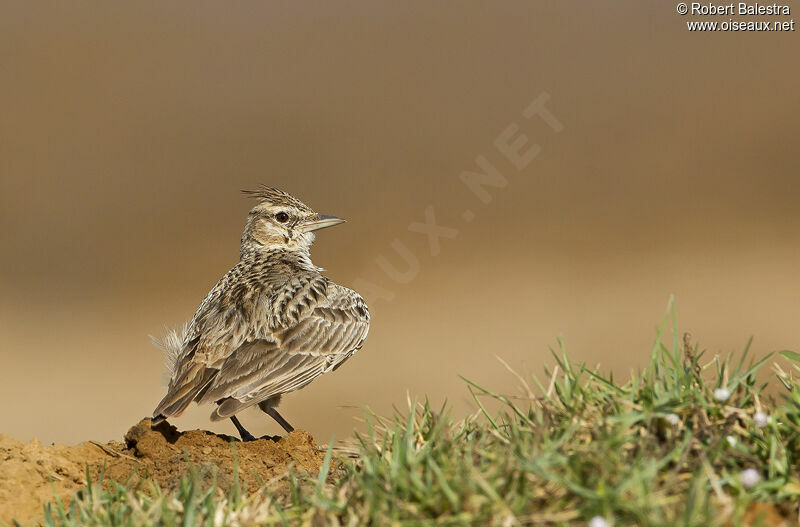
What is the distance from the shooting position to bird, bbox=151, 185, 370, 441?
4.93 m

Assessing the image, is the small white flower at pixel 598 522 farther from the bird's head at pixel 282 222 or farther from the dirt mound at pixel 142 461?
the bird's head at pixel 282 222

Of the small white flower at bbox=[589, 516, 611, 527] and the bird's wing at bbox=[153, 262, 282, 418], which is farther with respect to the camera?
the bird's wing at bbox=[153, 262, 282, 418]

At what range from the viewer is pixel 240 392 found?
488cm

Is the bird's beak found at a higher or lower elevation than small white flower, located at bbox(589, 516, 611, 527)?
higher

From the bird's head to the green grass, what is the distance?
134 inches

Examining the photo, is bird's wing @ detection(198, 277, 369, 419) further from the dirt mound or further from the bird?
the dirt mound

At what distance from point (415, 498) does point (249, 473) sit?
57.2 inches

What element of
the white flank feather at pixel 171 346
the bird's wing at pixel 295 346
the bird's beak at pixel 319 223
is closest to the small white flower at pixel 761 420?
the bird's wing at pixel 295 346

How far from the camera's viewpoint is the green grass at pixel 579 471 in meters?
2.21

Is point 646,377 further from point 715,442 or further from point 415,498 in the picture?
point 415,498

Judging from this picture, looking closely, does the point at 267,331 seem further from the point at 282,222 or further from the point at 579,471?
the point at 579,471

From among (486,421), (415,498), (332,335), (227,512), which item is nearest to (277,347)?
(332,335)

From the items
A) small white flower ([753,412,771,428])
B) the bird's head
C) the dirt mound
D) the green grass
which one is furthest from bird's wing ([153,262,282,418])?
small white flower ([753,412,771,428])

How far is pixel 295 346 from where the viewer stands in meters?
5.37
